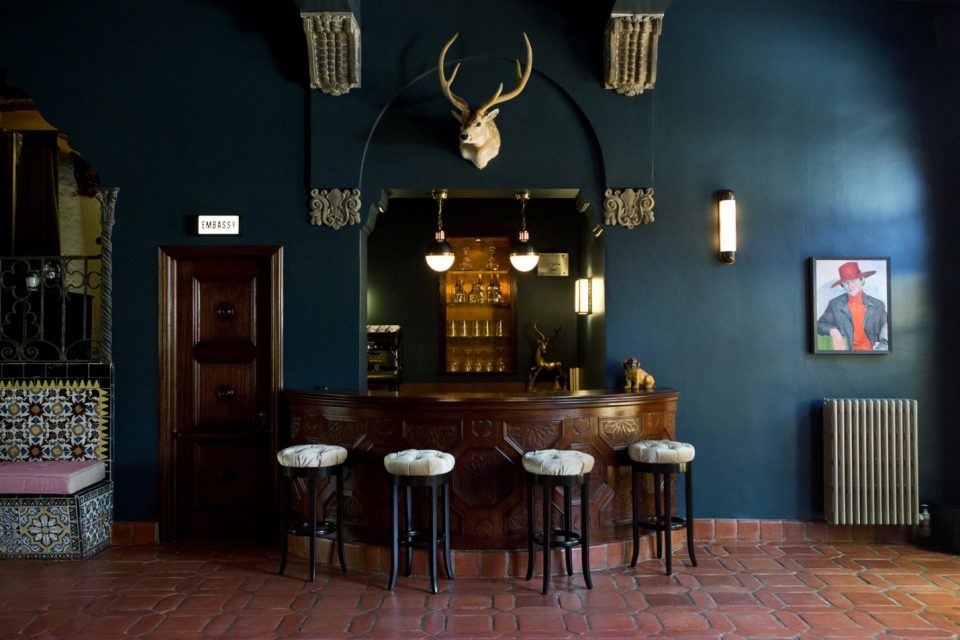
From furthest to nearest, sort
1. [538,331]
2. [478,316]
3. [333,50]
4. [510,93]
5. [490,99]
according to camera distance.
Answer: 1. [478,316]
2. [538,331]
3. [333,50]
4. [490,99]
5. [510,93]

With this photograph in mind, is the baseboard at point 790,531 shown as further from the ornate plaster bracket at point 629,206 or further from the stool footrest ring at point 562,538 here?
the ornate plaster bracket at point 629,206

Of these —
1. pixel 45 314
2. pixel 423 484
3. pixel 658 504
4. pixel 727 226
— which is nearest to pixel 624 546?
pixel 658 504

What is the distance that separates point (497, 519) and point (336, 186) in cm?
269

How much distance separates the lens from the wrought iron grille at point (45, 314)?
18.0 feet

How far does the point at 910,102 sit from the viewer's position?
5.65m

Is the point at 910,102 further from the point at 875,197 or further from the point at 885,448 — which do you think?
the point at 885,448

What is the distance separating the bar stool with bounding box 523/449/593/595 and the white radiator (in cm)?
210

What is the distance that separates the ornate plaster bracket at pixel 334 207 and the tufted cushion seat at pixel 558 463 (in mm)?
2257

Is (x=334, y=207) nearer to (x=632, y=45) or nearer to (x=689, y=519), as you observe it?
(x=632, y=45)

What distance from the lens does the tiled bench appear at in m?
5.01

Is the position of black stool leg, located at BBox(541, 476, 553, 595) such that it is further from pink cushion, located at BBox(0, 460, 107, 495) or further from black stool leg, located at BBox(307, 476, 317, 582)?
pink cushion, located at BBox(0, 460, 107, 495)

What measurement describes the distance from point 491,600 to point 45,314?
4278 mm

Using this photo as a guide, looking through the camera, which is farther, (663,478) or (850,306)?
(850,306)

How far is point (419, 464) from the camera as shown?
4.36 m
